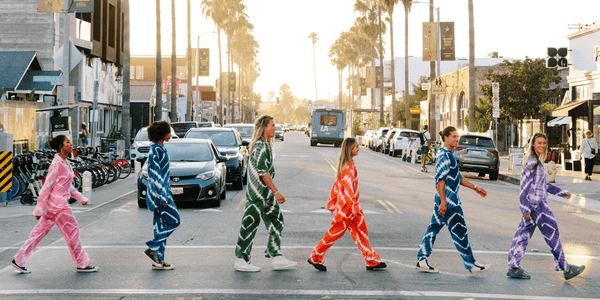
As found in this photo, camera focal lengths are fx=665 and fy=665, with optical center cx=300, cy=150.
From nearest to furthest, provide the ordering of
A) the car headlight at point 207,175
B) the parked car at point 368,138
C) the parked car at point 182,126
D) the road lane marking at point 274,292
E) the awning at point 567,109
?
1. the road lane marking at point 274,292
2. the car headlight at point 207,175
3. the awning at point 567,109
4. the parked car at point 182,126
5. the parked car at point 368,138

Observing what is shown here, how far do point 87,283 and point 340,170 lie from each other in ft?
10.4

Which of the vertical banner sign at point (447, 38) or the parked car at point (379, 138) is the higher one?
the vertical banner sign at point (447, 38)

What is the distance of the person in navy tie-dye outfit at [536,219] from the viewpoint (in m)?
7.80

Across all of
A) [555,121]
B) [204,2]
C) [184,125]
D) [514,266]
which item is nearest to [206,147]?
[514,266]

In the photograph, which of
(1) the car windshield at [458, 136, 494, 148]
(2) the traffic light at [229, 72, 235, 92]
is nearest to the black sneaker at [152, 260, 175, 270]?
(1) the car windshield at [458, 136, 494, 148]

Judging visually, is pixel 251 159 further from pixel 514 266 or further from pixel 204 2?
pixel 204 2

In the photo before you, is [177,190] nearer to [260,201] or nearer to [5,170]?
[5,170]

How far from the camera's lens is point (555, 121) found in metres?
30.7

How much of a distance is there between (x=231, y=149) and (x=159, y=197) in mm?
11363

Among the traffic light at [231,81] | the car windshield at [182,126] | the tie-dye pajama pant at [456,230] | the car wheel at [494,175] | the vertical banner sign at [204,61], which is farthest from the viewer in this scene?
the traffic light at [231,81]

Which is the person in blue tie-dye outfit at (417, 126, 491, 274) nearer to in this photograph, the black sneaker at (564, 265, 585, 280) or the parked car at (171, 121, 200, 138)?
the black sneaker at (564, 265, 585, 280)

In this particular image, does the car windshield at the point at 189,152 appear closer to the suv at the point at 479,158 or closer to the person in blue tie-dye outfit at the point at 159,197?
the person in blue tie-dye outfit at the point at 159,197

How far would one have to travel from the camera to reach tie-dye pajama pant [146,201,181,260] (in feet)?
26.2

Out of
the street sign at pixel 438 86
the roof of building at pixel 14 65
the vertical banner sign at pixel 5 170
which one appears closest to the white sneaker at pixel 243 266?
the vertical banner sign at pixel 5 170
